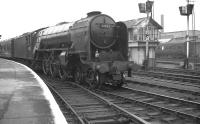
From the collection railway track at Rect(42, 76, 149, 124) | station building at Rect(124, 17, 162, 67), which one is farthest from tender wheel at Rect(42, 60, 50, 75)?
station building at Rect(124, 17, 162, 67)

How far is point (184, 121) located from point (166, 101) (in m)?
2.56

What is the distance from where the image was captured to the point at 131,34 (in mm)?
38625

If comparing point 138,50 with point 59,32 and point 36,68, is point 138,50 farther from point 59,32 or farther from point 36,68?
point 59,32

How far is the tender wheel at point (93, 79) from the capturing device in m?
12.2

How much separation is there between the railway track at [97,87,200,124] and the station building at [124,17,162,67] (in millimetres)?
21955

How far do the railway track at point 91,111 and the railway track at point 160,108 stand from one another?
51 cm

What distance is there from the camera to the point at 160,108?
8289 millimetres

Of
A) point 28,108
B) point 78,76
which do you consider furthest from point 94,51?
point 28,108

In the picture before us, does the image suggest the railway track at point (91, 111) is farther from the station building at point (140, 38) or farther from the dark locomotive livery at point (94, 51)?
the station building at point (140, 38)

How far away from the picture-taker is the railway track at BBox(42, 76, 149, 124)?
7233 mm

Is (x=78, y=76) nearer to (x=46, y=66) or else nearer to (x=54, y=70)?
(x=54, y=70)

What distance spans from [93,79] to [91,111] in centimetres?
408

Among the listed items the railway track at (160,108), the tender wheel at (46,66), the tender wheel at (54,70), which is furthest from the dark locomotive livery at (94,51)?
the tender wheel at (46,66)

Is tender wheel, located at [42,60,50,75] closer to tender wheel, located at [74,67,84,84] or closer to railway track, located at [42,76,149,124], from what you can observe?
tender wheel, located at [74,67,84,84]
